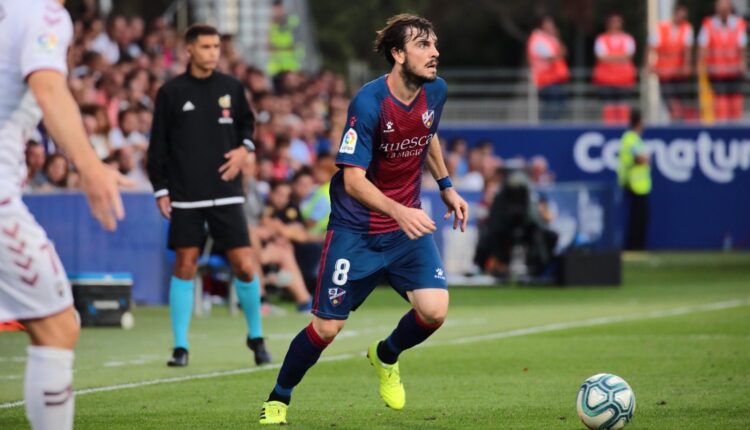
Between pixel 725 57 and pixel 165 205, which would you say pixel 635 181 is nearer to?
pixel 725 57

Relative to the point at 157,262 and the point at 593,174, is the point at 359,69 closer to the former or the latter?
the point at 593,174

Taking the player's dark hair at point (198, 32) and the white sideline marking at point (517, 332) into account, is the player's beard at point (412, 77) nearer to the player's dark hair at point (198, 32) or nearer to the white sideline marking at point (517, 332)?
the white sideline marking at point (517, 332)

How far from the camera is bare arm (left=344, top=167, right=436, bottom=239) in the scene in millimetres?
8102

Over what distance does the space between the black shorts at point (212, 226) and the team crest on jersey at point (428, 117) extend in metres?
3.48

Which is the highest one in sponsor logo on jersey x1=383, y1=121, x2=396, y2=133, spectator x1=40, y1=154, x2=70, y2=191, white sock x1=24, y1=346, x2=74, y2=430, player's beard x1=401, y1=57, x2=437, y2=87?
player's beard x1=401, y1=57, x2=437, y2=87

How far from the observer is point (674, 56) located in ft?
99.5

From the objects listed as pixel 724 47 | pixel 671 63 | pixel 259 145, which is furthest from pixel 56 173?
pixel 724 47

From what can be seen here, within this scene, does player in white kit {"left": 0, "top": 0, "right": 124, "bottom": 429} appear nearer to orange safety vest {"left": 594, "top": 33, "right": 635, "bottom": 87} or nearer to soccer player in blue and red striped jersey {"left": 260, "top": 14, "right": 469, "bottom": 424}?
soccer player in blue and red striped jersey {"left": 260, "top": 14, "right": 469, "bottom": 424}

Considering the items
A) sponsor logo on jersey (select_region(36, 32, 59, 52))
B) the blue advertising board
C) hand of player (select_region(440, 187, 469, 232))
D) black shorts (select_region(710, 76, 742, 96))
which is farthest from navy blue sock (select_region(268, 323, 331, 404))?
black shorts (select_region(710, 76, 742, 96))

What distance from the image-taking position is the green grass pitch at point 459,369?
29.9ft

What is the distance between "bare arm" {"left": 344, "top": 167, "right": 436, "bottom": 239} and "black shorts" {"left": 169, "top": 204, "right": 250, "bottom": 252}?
3.45 metres

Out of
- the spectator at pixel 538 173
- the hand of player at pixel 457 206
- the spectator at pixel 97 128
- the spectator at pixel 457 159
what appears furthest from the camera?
the spectator at pixel 538 173

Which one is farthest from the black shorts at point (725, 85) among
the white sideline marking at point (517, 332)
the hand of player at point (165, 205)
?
the hand of player at point (165, 205)

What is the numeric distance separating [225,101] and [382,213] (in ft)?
13.1
